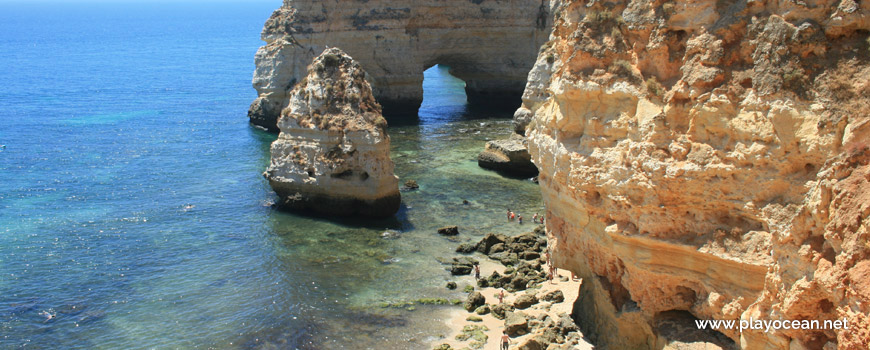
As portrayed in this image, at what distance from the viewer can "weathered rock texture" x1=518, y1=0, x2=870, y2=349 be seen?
10.3m

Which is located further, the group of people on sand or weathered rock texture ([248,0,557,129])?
weathered rock texture ([248,0,557,129])

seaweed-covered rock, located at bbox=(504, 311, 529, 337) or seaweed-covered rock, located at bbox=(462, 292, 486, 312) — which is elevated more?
seaweed-covered rock, located at bbox=(504, 311, 529, 337)

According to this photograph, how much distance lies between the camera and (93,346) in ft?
66.5

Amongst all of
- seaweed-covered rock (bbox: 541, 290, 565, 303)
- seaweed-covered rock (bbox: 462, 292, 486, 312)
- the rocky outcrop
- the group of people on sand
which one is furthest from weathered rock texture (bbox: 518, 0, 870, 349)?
the rocky outcrop

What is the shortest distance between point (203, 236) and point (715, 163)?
67.3ft

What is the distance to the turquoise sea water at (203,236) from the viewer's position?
21.3 metres

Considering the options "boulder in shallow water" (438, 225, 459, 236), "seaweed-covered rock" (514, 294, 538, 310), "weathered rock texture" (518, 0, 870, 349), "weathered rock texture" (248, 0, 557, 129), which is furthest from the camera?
"weathered rock texture" (248, 0, 557, 129)

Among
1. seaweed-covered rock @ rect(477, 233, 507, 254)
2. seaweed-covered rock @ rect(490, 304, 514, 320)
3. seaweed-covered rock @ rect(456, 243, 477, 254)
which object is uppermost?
seaweed-covered rock @ rect(490, 304, 514, 320)

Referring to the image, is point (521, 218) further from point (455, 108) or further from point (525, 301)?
point (455, 108)

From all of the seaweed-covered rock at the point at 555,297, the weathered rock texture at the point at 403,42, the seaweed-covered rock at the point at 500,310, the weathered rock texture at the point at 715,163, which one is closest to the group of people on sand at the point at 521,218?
the seaweed-covered rock at the point at 555,297

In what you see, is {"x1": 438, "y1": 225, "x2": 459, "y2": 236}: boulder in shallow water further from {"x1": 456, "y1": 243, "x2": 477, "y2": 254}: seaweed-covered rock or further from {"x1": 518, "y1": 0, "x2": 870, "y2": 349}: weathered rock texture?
{"x1": 518, "y1": 0, "x2": 870, "y2": 349}: weathered rock texture

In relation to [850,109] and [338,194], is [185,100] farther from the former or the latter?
[850,109]

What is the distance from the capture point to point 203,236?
94.4 ft

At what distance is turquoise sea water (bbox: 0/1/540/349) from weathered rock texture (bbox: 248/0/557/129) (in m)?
2.71
